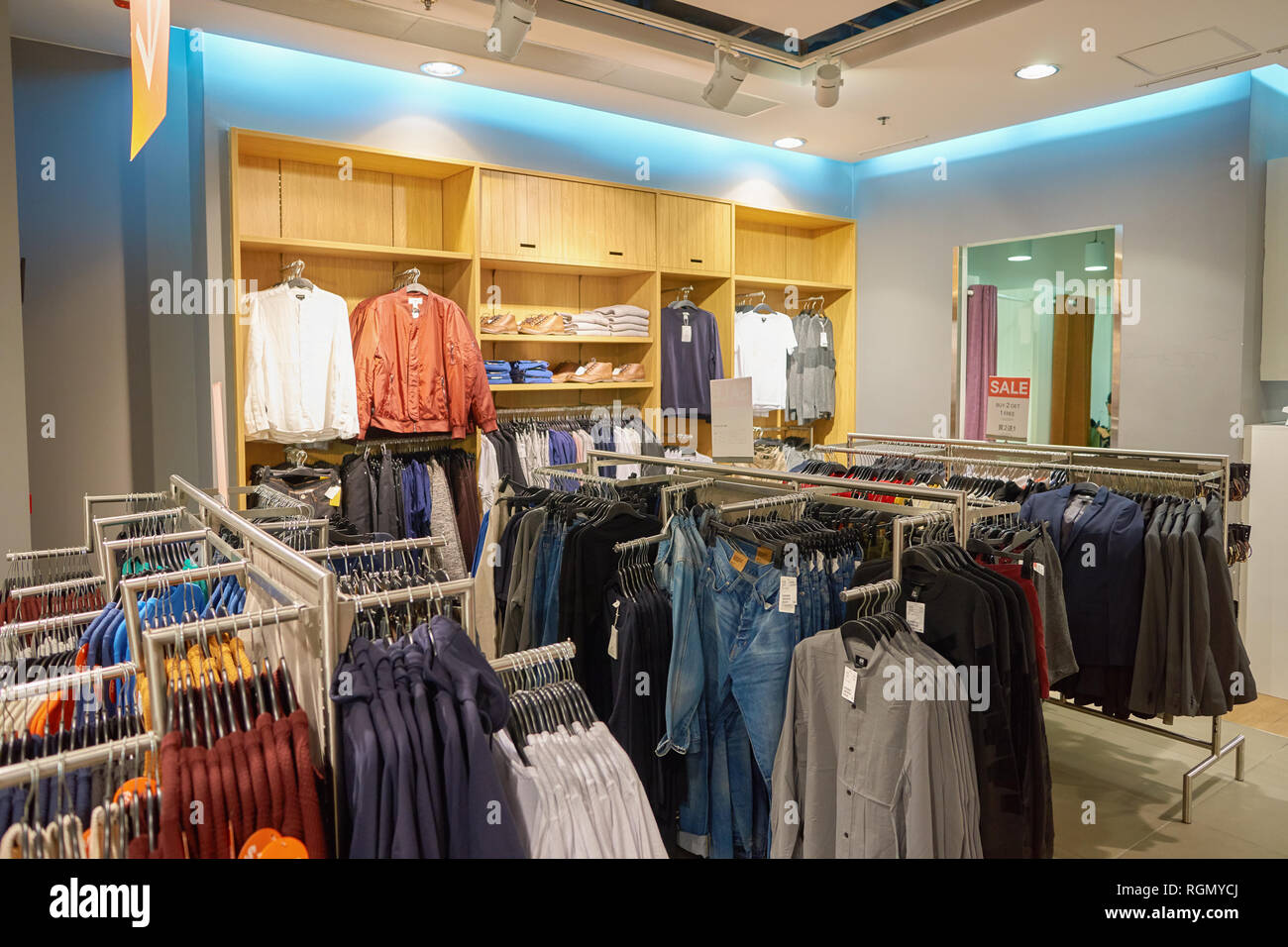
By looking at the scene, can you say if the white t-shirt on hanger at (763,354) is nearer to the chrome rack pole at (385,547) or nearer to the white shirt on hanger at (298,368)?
the white shirt on hanger at (298,368)

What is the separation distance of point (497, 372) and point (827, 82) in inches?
91.2

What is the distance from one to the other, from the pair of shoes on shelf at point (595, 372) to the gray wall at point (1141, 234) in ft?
7.39

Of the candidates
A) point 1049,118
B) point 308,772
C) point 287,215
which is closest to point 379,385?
point 287,215

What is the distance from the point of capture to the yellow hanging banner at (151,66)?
5.48 feet

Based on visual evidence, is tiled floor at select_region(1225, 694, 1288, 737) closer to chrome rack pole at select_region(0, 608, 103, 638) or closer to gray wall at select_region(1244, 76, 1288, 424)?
gray wall at select_region(1244, 76, 1288, 424)

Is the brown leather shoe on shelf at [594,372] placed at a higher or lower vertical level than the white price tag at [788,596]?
higher

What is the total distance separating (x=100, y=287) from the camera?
425cm

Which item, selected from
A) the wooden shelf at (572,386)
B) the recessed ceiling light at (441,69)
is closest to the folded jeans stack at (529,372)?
the wooden shelf at (572,386)

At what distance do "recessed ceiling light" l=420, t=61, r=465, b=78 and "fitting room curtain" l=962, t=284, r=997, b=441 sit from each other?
3.77 metres

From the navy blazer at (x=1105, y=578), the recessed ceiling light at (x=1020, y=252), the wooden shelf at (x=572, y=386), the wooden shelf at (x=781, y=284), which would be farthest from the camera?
the wooden shelf at (x=781, y=284)

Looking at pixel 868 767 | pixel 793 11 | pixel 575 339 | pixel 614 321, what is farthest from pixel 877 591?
pixel 614 321

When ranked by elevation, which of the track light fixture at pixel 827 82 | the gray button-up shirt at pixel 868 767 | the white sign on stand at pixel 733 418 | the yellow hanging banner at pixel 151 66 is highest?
the track light fixture at pixel 827 82

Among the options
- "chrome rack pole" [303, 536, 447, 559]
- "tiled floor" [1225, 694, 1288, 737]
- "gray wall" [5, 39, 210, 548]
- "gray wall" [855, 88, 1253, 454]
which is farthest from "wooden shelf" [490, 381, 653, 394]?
"tiled floor" [1225, 694, 1288, 737]
